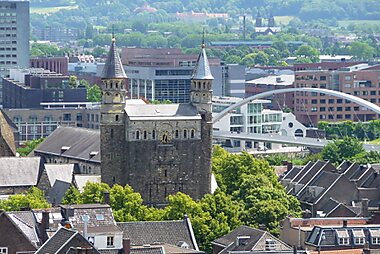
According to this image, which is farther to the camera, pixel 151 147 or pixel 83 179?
pixel 83 179

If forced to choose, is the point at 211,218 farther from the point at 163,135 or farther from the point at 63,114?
the point at 63,114

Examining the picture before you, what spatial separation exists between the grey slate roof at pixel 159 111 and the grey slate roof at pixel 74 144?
730cm

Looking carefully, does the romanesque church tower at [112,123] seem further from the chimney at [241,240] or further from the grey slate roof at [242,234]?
the chimney at [241,240]

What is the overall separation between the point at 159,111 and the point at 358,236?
2968cm

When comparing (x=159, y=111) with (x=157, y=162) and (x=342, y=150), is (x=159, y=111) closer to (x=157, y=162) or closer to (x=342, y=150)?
(x=157, y=162)

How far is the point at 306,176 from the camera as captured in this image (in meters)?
136

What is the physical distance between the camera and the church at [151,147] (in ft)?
412

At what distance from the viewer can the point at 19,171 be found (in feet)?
445

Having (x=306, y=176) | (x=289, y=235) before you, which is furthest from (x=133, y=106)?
(x=289, y=235)

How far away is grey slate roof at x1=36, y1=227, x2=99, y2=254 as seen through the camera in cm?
7925

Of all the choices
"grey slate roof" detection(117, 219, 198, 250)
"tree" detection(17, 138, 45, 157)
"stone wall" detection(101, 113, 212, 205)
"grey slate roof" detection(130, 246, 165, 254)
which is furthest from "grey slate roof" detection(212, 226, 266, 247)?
"tree" detection(17, 138, 45, 157)

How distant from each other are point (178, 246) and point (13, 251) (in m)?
13.1

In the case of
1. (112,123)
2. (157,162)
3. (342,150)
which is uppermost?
(112,123)

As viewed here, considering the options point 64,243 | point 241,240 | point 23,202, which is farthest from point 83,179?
point 64,243
